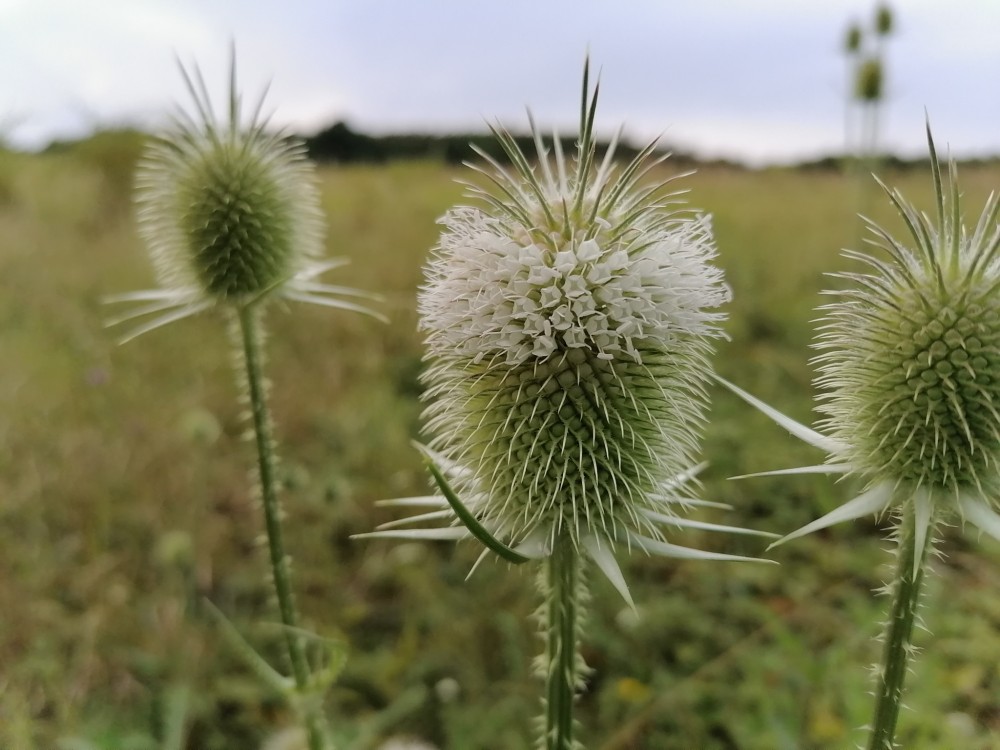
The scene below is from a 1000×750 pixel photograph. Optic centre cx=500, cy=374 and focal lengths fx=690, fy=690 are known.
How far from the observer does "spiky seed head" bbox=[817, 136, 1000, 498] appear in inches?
50.6

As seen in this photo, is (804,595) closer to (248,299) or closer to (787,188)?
(248,299)

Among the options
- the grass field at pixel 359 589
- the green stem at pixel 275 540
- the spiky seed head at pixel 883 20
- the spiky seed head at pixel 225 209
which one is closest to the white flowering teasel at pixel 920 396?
the grass field at pixel 359 589

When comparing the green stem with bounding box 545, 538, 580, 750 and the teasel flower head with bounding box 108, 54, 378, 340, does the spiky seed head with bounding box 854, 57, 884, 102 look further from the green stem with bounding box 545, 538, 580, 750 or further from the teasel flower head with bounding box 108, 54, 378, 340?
the green stem with bounding box 545, 538, 580, 750

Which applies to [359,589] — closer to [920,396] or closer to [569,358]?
[569,358]

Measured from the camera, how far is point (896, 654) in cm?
120

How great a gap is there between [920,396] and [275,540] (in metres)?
1.43

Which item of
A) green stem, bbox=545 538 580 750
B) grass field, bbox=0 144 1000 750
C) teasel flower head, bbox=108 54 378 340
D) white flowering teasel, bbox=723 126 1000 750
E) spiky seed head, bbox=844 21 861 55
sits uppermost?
spiky seed head, bbox=844 21 861 55

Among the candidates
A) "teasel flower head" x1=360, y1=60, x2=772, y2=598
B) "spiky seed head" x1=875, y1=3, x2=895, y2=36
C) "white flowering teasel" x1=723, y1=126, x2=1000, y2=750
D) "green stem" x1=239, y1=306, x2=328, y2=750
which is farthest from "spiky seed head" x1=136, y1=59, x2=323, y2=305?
"spiky seed head" x1=875, y1=3, x2=895, y2=36

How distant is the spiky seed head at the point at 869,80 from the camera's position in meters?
5.23

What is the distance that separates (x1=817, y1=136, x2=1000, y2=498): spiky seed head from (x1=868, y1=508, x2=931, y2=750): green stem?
0.18 m

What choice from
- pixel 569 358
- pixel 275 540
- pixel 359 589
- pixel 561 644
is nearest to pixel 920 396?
pixel 569 358

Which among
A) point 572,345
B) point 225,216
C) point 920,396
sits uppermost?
point 225,216

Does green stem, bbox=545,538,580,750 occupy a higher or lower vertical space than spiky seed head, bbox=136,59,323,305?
lower

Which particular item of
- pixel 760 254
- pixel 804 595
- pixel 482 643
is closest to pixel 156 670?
pixel 482 643
